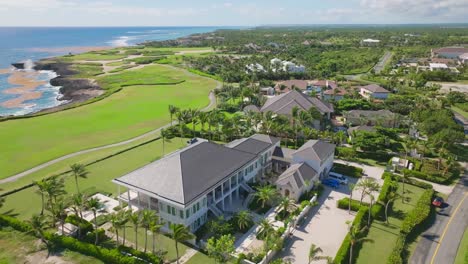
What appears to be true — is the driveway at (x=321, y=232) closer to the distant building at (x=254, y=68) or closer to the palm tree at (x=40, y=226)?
the palm tree at (x=40, y=226)

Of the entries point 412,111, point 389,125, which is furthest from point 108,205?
point 412,111

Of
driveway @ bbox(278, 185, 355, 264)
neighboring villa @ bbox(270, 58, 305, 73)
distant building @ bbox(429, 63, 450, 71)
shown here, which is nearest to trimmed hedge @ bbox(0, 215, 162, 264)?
driveway @ bbox(278, 185, 355, 264)

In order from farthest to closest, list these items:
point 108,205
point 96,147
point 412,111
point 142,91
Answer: point 142,91 < point 412,111 < point 96,147 < point 108,205

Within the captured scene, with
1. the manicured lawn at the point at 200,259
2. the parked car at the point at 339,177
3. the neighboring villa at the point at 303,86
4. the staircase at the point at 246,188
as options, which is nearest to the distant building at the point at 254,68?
the neighboring villa at the point at 303,86

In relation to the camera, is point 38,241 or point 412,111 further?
point 412,111

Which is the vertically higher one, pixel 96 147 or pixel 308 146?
pixel 308 146

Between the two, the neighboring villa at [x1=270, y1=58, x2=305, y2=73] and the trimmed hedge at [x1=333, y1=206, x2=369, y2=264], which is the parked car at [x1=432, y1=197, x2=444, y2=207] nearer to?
the trimmed hedge at [x1=333, y1=206, x2=369, y2=264]

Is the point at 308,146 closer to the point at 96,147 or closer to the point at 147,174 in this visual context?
the point at 147,174
